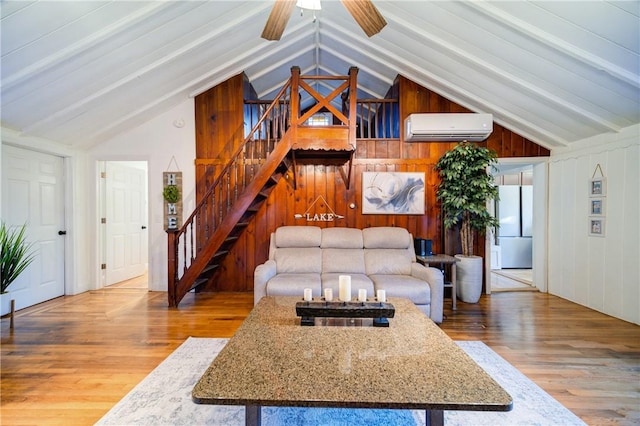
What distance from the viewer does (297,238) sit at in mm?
3965

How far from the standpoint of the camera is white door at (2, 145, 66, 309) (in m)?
3.59

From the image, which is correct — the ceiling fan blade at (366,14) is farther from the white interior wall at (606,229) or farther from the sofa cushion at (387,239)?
the white interior wall at (606,229)

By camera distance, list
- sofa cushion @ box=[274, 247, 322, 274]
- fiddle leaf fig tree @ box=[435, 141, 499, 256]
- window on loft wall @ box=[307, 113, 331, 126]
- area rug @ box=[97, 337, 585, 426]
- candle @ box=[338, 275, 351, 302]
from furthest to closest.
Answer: window on loft wall @ box=[307, 113, 331, 126]
fiddle leaf fig tree @ box=[435, 141, 499, 256]
sofa cushion @ box=[274, 247, 322, 274]
candle @ box=[338, 275, 351, 302]
area rug @ box=[97, 337, 585, 426]

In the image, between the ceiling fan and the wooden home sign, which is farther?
the wooden home sign

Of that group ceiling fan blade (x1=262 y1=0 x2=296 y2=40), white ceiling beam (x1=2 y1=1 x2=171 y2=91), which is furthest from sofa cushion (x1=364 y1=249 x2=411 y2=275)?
white ceiling beam (x1=2 y1=1 x2=171 y2=91)

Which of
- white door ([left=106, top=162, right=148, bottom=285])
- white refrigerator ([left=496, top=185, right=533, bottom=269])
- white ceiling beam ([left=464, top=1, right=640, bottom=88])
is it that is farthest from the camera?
white refrigerator ([left=496, top=185, right=533, bottom=269])

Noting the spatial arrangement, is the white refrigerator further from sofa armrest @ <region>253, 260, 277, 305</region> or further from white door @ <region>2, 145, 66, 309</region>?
white door @ <region>2, 145, 66, 309</region>

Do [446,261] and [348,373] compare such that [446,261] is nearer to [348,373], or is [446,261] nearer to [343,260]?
[343,260]

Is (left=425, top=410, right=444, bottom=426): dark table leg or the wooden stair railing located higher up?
the wooden stair railing

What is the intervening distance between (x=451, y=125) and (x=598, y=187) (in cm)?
197

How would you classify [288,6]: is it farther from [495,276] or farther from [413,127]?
[495,276]

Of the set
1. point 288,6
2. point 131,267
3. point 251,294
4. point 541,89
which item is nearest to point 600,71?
point 541,89

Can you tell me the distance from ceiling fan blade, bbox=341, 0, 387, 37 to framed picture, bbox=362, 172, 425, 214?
8.42 ft

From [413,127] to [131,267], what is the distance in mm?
5557
